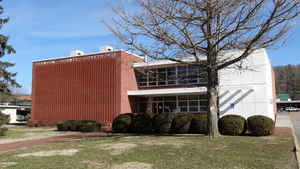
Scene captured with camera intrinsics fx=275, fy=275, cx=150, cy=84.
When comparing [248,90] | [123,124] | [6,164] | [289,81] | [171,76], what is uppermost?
[289,81]

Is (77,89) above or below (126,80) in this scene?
below

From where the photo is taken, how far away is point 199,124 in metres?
16.9

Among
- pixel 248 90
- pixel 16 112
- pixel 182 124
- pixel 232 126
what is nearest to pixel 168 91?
pixel 248 90

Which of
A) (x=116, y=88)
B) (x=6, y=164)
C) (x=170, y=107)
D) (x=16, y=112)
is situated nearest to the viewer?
(x=6, y=164)

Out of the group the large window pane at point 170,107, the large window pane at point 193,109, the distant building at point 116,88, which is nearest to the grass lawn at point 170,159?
the distant building at point 116,88

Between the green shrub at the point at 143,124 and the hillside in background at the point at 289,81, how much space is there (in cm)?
9184

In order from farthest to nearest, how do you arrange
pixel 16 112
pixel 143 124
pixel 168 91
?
pixel 16 112 < pixel 168 91 < pixel 143 124

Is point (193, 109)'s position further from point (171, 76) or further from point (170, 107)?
point (171, 76)

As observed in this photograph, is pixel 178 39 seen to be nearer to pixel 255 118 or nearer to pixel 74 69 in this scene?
pixel 255 118

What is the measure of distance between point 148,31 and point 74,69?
56.1 feet

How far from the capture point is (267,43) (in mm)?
13062

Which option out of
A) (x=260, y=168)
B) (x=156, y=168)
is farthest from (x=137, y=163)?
(x=260, y=168)

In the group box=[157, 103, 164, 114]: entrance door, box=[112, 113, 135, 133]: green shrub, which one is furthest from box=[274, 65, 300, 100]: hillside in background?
box=[112, 113, 135, 133]: green shrub

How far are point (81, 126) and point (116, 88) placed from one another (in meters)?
5.54
